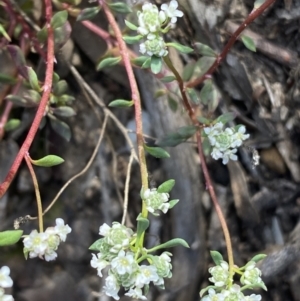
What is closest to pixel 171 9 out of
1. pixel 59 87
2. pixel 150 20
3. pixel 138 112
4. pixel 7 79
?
pixel 150 20

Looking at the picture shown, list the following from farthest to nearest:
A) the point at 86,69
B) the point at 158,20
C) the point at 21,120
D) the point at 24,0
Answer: the point at 86,69 < the point at 21,120 < the point at 24,0 < the point at 158,20

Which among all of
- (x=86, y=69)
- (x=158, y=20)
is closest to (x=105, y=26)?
(x=86, y=69)

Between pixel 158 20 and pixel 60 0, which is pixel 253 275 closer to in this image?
pixel 158 20

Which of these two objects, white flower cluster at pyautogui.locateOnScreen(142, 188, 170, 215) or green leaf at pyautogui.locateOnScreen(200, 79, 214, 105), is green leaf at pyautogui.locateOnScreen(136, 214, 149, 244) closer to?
white flower cluster at pyautogui.locateOnScreen(142, 188, 170, 215)

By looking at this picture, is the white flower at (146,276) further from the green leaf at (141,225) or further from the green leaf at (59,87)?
the green leaf at (59,87)

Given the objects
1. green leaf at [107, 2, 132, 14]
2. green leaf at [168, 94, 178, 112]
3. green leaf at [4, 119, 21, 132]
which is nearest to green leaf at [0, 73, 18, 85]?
green leaf at [4, 119, 21, 132]
